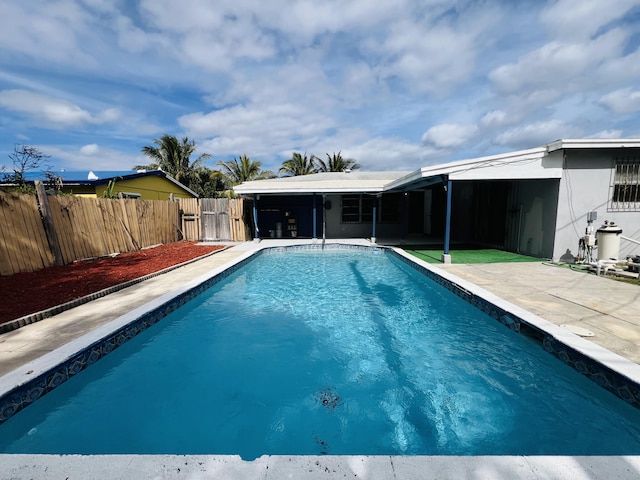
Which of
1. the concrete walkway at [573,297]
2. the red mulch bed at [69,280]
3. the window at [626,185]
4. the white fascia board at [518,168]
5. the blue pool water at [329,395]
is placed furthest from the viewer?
the white fascia board at [518,168]

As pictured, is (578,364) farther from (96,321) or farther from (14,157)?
(14,157)

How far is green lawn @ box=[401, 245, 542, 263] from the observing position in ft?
27.0

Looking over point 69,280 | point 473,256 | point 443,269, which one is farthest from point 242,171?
A: point 443,269

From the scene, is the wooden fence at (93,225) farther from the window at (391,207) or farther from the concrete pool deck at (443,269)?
the window at (391,207)

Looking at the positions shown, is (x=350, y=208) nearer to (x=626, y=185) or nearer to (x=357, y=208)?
(x=357, y=208)

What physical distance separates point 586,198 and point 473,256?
123 inches

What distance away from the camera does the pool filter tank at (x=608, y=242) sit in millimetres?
6570

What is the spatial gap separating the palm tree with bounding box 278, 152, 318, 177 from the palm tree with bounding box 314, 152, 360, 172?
602mm

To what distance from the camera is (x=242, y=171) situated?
26.8 metres

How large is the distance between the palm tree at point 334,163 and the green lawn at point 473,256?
19760 millimetres

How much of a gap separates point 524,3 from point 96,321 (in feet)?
40.2

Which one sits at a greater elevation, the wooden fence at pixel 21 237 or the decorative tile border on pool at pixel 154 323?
the wooden fence at pixel 21 237

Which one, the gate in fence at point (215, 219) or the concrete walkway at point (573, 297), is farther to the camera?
the gate in fence at point (215, 219)

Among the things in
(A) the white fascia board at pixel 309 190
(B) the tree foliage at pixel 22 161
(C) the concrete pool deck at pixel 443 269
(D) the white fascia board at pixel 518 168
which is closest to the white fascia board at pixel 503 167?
(D) the white fascia board at pixel 518 168
